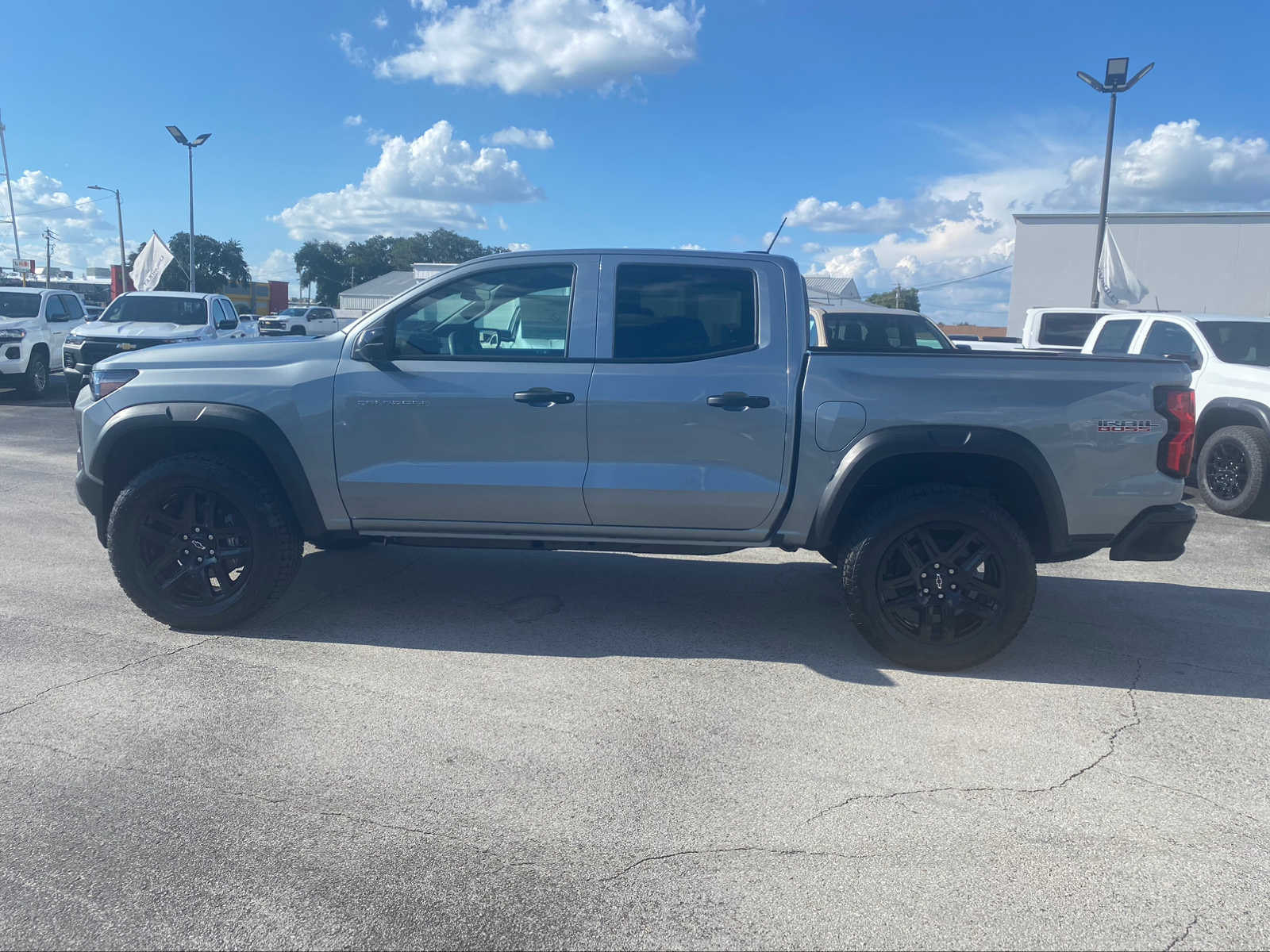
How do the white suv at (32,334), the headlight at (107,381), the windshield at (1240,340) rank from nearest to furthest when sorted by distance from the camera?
the headlight at (107,381) → the windshield at (1240,340) → the white suv at (32,334)

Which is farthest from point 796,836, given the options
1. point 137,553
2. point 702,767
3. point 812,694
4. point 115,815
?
point 137,553

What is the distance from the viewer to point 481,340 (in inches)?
193

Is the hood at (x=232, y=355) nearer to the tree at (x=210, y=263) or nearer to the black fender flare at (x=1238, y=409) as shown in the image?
the black fender flare at (x=1238, y=409)

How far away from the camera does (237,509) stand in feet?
15.9

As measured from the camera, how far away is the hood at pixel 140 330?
1460 centimetres

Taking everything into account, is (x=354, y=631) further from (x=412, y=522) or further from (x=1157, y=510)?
(x=1157, y=510)

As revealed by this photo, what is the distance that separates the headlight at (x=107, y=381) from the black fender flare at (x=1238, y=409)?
815 centimetres

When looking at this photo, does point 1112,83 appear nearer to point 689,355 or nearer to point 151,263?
point 689,355

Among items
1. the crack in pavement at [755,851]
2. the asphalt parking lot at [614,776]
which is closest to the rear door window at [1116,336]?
the asphalt parking lot at [614,776]

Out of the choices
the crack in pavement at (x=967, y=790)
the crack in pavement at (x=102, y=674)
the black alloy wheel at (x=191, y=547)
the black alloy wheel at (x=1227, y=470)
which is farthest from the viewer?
the black alloy wheel at (x=1227, y=470)

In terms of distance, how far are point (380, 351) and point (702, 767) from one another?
257 cm

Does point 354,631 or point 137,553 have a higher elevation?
point 137,553

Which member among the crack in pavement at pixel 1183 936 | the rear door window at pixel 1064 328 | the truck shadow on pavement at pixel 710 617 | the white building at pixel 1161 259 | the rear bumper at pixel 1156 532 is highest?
the white building at pixel 1161 259

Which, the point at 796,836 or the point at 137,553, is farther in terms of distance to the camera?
the point at 137,553
